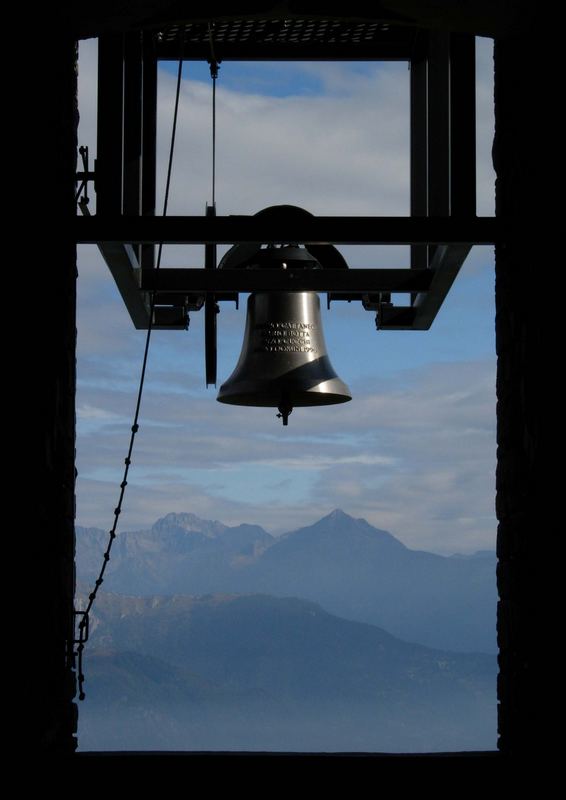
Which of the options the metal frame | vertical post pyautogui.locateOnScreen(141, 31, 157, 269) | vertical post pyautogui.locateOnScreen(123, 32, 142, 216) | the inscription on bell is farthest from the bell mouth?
vertical post pyautogui.locateOnScreen(123, 32, 142, 216)

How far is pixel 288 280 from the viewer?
16.9 feet

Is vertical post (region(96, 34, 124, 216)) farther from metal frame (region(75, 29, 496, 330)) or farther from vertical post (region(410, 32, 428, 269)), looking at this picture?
vertical post (region(410, 32, 428, 269))

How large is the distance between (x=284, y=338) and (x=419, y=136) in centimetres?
88

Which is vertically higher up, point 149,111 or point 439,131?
point 149,111

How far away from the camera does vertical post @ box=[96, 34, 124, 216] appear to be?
425 cm

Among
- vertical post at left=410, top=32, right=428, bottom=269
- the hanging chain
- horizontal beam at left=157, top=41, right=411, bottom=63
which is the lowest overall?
the hanging chain

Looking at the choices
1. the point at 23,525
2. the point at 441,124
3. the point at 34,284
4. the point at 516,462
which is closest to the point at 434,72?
the point at 441,124

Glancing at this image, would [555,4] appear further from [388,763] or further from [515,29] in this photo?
[388,763]

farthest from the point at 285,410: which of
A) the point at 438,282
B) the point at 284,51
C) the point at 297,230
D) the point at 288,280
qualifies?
the point at 284,51

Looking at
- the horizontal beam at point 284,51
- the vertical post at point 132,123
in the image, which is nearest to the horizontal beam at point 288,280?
the vertical post at point 132,123

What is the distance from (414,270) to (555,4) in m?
1.98

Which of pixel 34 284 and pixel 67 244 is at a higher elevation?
pixel 67 244

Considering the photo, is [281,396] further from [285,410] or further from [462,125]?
[462,125]

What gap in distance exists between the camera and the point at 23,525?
3.34 meters
